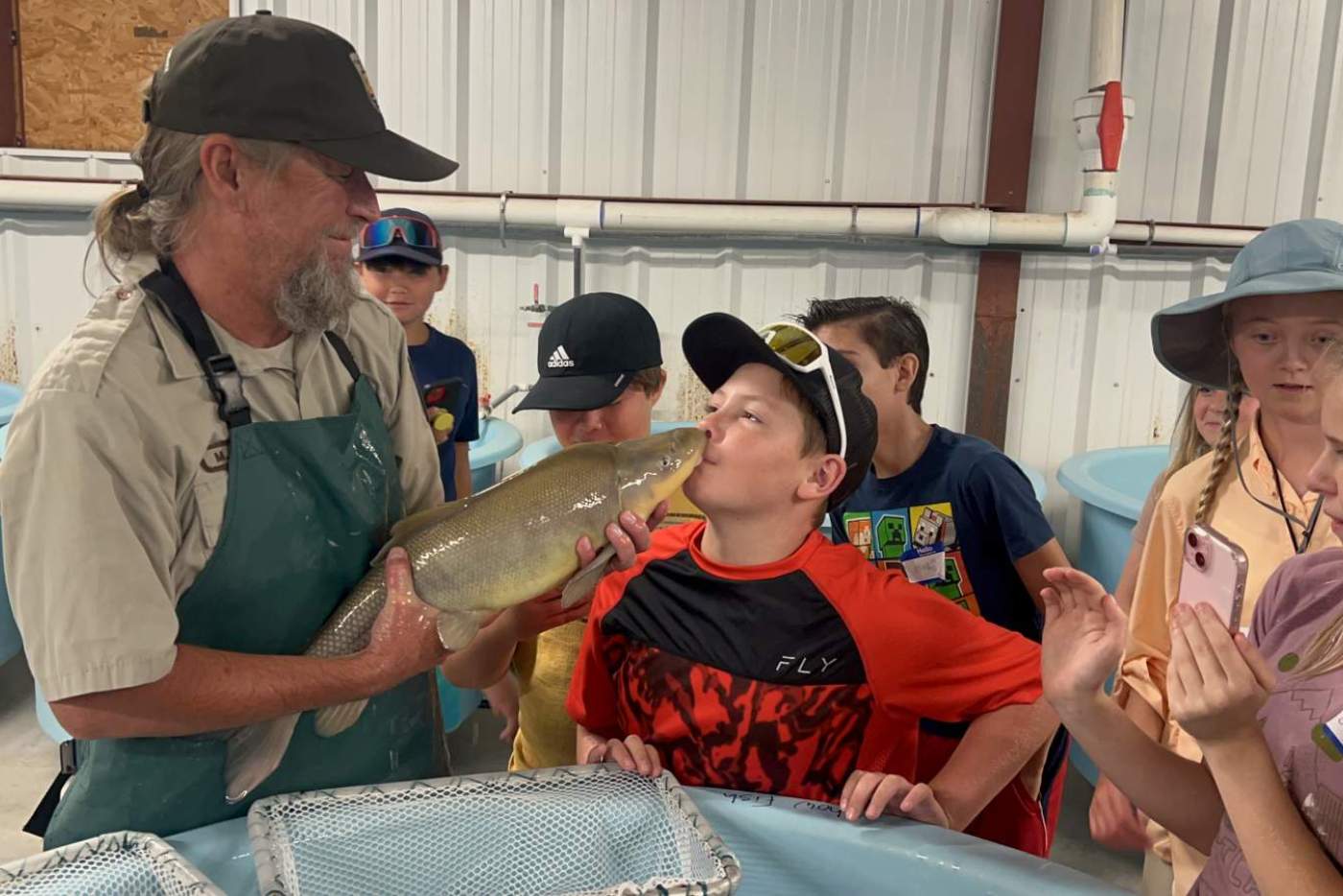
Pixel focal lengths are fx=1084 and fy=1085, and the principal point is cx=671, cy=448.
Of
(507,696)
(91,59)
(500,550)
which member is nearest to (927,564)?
(507,696)

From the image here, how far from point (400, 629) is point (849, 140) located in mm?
3928

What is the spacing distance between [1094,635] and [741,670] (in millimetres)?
552

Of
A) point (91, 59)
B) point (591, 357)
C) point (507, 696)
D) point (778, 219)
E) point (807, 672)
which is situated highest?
point (91, 59)

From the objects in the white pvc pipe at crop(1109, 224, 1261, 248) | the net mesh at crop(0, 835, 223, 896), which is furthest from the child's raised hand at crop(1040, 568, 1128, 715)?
the white pvc pipe at crop(1109, 224, 1261, 248)

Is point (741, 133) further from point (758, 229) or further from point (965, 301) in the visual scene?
point (965, 301)

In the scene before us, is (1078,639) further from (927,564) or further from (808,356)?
(927,564)

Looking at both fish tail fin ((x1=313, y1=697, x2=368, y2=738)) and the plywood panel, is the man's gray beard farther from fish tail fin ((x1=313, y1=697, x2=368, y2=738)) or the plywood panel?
the plywood panel

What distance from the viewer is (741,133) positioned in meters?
4.90

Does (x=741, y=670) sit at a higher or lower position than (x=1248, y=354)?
lower

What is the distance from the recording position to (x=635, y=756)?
154 cm

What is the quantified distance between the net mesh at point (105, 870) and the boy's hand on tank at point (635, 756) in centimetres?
57

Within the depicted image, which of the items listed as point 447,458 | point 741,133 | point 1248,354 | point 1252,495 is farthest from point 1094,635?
point 741,133

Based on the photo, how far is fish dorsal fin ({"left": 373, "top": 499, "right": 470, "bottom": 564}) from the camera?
1.58 meters

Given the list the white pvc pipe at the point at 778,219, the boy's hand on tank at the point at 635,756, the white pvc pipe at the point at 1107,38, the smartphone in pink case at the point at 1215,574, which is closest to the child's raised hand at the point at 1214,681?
the smartphone in pink case at the point at 1215,574
